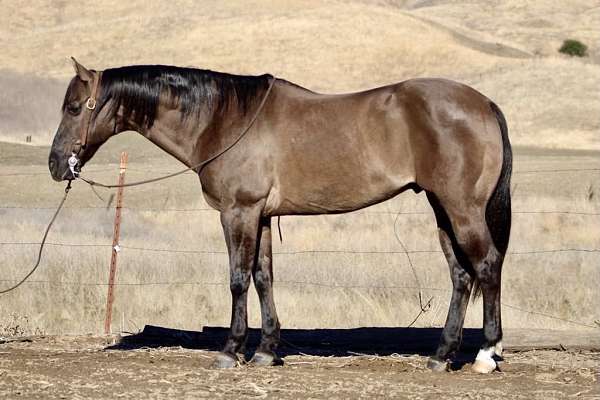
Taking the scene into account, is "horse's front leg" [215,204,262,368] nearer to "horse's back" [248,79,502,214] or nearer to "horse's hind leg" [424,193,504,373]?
"horse's back" [248,79,502,214]

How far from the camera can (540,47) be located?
82188 millimetres

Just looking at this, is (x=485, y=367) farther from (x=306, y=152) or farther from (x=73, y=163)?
(x=73, y=163)

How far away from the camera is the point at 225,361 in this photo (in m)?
8.36

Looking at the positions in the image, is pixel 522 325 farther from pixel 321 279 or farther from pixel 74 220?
pixel 74 220

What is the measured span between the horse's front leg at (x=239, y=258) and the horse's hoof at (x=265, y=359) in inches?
6.4

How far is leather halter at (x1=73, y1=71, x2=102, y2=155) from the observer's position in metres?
8.51

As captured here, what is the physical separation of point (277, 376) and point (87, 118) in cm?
253

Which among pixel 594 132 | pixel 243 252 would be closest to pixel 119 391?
pixel 243 252

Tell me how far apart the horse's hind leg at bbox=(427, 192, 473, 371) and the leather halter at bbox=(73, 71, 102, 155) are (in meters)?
2.71

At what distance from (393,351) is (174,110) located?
2.77 meters

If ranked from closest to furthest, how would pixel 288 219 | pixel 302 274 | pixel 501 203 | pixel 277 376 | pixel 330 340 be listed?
pixel 277 376, pixel 501 203, pixel 330 340, pixel 302 274, pixel 288 219

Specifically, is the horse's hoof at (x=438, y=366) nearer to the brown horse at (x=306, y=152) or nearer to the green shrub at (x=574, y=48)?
the brown horse at (x=306, y=152)

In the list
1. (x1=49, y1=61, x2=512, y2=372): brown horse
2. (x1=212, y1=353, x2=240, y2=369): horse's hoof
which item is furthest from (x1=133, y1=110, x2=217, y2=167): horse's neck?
(x1=212, y1=353, x2=240, y2=369): horse's hoof

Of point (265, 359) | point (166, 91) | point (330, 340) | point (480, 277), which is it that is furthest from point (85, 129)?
point (480, 277)
